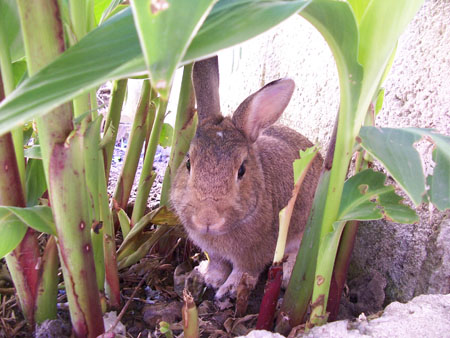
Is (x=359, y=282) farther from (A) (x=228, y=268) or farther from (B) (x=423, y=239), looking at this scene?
(A) (x=228, y=268)

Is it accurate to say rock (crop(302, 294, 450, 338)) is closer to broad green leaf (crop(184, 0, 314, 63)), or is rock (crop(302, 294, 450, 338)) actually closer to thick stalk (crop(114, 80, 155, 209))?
broad green leaf (crop(184, 0, 314, 63))

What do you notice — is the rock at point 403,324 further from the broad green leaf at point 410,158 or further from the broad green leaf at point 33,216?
the broad green leaf at point 33,216

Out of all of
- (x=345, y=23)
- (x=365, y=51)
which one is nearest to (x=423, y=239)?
A: (x=365, y=51)

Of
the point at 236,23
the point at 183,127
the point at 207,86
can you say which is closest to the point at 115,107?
the point at 183,127

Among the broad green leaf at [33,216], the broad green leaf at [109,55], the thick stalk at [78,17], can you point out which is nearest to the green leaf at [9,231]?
the broad green leaf at [33,216]

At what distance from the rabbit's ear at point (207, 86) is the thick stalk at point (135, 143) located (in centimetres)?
24

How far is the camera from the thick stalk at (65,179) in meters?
0.93

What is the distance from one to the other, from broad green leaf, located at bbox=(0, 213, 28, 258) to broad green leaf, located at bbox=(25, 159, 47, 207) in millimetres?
248

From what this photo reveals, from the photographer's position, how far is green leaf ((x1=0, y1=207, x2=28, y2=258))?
46.4 inches

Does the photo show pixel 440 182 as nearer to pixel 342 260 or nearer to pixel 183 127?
pixel 342 260

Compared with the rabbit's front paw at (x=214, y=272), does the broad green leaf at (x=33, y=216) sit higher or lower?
higher

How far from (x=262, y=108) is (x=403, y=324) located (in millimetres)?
1109

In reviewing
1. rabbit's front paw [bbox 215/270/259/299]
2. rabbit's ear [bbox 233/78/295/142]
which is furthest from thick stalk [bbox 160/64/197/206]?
rabbit's front paw [bbox 215/270/259/299]

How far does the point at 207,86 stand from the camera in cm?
207
